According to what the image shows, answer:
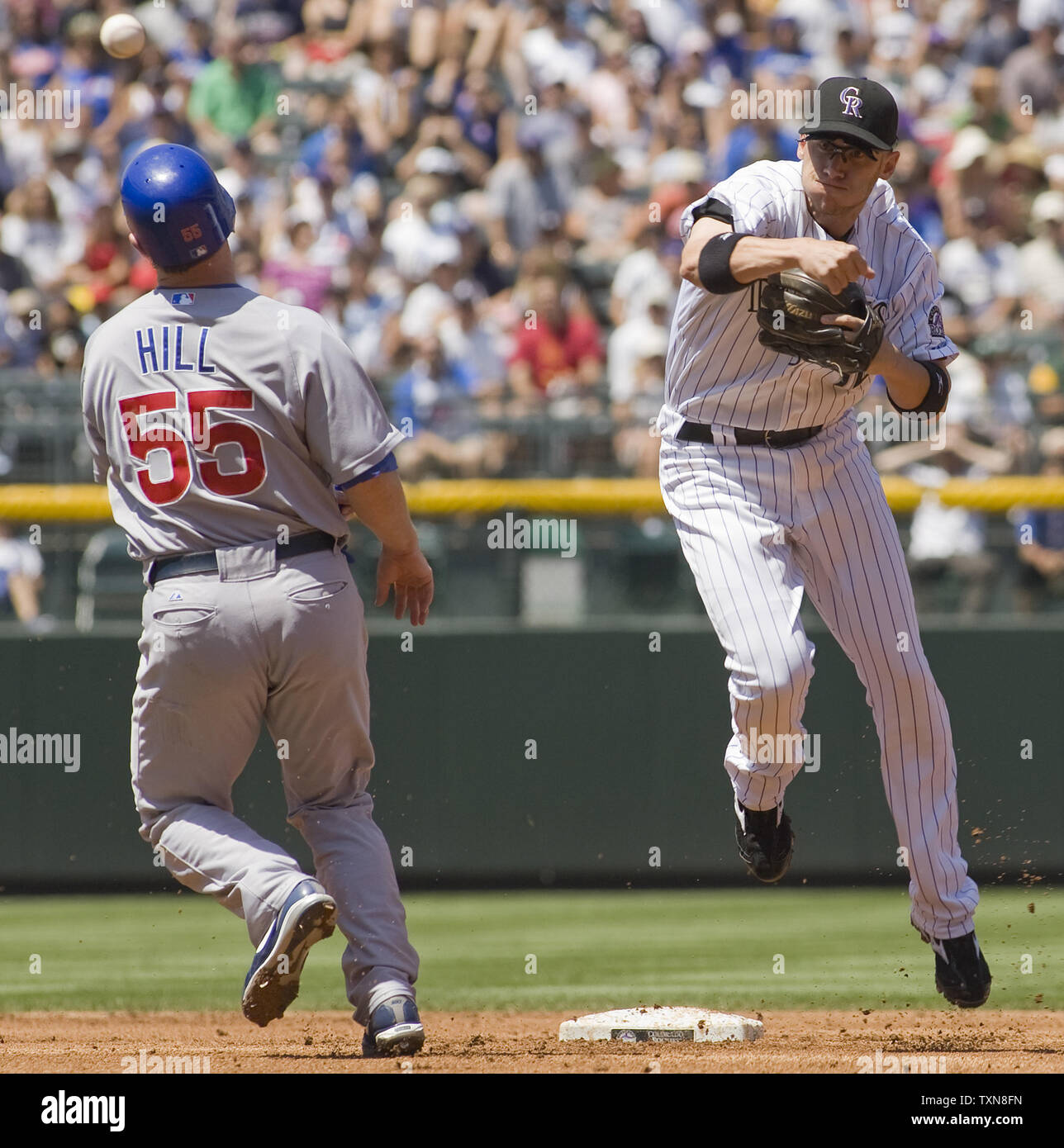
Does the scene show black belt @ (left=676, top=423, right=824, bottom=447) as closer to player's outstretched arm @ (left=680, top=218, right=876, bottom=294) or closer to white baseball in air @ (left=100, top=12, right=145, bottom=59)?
player's outstretched arm @ (left=680, top=218, right=876, bottom=294)

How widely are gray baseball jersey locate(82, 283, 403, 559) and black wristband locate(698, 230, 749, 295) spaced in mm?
790

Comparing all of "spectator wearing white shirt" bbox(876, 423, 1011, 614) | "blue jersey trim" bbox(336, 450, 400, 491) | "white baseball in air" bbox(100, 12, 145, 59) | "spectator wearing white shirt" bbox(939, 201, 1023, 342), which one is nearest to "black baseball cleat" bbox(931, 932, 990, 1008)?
"blue jersey trim" bbox(336, 450, 400, 491)

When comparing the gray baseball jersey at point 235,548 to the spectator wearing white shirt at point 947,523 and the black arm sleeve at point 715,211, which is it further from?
the spectator wearing white shirt at point 947,523

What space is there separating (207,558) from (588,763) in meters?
4.31

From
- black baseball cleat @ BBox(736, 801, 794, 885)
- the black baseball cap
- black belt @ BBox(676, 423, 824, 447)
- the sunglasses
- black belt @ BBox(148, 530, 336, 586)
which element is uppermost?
the black baseball cap

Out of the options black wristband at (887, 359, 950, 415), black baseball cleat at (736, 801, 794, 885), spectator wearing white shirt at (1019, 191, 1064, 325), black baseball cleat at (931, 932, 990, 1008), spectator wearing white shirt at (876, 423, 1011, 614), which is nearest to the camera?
black wristband at (887, 359, 950, 415)

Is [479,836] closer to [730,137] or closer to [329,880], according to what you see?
[329,880]

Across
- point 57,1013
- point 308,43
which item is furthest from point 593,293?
point 57,1013

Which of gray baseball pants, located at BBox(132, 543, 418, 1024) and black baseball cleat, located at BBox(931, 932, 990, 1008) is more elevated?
gray baseball pants, located at BBox(132, 543, 418, 1024)

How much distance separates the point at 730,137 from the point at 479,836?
16.4ft

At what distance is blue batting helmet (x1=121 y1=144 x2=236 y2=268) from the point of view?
13.1 feet

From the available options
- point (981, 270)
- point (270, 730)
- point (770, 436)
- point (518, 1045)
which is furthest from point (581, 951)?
point (981, 270)

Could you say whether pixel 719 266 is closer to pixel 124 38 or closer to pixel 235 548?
pixel 235 548

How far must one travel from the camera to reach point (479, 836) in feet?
26.4
